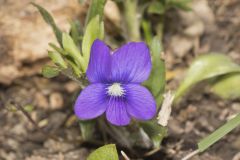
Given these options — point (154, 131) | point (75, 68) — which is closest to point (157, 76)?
point (154, 131)

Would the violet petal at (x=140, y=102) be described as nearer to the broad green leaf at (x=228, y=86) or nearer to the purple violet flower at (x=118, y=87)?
the purple violet flower at (x=118, y=87)

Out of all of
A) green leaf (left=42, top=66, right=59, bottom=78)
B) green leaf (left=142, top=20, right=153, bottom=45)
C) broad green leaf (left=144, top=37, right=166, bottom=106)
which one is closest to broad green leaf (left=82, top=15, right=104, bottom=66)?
green leaf (left=42, top=66, right=59, bottom=78)

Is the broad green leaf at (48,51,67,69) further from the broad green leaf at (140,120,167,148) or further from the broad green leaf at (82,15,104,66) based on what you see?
the broad green leaf at (140,120,167,148)

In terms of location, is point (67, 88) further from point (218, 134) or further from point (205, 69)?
point (218, 134)

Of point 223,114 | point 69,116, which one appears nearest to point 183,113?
point 223,114

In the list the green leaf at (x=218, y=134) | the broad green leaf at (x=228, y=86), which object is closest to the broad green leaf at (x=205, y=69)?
the broad green leaf at (x=228, y=86)

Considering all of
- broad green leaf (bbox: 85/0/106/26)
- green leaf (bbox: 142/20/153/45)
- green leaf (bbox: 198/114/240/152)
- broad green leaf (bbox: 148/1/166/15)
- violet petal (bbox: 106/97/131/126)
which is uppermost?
broad green leaf (bbox: 85/0/106/26)
